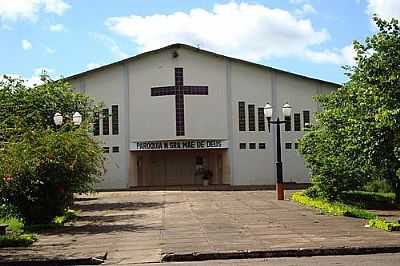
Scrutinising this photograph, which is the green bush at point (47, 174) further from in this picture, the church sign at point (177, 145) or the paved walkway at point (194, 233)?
the church sign at point (177, 145)

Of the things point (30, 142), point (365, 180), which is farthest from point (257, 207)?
point (30, 142)

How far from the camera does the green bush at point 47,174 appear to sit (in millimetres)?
18281

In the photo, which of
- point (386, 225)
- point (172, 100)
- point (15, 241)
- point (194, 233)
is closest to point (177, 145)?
point (172, 100)

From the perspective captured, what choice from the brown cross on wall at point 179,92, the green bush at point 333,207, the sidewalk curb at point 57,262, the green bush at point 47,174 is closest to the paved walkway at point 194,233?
the sidewalk curb at point 57,262

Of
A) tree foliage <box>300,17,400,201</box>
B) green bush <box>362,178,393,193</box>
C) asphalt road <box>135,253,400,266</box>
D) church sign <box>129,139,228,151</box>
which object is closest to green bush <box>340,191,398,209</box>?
green bush <box>362,178,393,193</box>

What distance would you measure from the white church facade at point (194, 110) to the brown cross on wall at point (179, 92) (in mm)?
69

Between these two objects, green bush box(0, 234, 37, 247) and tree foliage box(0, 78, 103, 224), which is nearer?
green bush box(0, 234, 37, 247)

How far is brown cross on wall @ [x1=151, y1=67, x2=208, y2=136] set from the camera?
4550cm

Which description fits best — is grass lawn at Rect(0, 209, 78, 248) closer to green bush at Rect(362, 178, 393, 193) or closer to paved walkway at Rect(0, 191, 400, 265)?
paved walkway at Rect(0, 191, 400, 265)

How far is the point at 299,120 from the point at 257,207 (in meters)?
23.6

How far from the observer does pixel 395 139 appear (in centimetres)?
1656

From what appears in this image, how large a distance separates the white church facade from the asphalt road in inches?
1305

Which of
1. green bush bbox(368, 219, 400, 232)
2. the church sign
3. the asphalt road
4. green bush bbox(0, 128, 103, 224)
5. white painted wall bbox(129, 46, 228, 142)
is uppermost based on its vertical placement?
white painted wall bbox(129, 46, 228, 142)

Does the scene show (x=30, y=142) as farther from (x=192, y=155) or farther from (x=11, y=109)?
(x=192, y=155)
